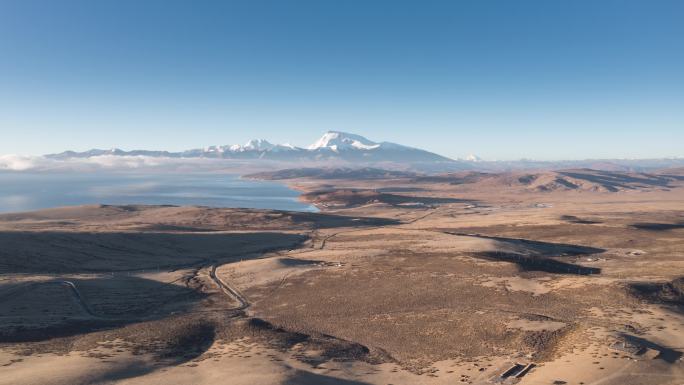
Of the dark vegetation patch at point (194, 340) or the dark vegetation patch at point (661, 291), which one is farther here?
the dark vegetation patch at point (661, 291)

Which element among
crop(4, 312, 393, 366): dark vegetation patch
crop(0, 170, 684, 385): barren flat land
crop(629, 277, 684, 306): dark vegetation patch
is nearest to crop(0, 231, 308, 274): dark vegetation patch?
crop(0, 170, 684, 385): barren flat land

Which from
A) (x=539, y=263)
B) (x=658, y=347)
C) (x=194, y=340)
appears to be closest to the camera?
(x=658, y=347)

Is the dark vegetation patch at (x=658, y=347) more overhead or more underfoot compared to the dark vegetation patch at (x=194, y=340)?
more overhead

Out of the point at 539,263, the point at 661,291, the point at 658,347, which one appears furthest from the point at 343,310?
the point at 539,263

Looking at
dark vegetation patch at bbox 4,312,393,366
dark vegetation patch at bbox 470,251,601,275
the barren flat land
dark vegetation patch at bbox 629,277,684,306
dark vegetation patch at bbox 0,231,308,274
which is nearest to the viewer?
the barren flat land

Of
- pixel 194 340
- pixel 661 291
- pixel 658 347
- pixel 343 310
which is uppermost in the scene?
pixel 658 347

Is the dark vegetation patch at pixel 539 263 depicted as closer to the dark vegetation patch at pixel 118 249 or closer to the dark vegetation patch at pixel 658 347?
the dark vegetation patch at pixel 658 347

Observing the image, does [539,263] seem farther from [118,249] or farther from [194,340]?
[118,249]

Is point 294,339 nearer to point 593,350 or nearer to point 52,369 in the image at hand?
point 52,369

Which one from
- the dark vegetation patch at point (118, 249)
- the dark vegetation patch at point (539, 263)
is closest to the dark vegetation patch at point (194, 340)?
the dark vegetation patch at point (118, 249)

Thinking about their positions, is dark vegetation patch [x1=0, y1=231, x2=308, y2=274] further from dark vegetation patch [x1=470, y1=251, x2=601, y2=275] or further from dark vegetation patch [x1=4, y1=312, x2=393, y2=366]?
dark vegetation patch [x1=470, y1=251, x2=601, y2=275]
